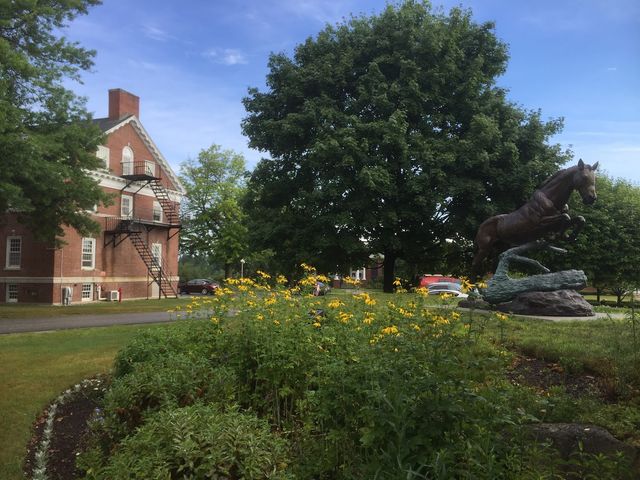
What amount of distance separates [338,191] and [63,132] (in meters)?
12.0

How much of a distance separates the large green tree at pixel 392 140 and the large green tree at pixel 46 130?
7855 millimetres

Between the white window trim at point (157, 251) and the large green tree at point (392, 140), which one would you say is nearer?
the large green tree at point (392, 140)

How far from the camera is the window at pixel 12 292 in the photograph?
3522cm

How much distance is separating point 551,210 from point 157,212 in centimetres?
3567

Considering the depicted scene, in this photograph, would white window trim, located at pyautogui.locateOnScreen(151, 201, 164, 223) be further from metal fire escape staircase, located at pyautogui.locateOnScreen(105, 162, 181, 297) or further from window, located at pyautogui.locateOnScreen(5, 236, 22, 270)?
window, located at pyautogui.locateOnScreen(5, 236, 22, 270)

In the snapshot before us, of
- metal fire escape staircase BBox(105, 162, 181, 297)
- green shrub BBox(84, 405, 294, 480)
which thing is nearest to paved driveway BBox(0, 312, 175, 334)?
green shrub BBox(84, 405, 294, 480)

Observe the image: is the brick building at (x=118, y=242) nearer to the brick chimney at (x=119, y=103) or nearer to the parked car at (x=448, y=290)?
the brick chimney at (x=119, y=103)

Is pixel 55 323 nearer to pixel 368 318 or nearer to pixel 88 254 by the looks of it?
pixel 368 318

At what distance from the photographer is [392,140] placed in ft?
70.6

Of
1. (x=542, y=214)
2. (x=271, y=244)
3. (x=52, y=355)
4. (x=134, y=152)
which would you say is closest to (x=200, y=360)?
(x=52, y=355)

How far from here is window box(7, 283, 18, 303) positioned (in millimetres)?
35219

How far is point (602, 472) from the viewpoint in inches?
116

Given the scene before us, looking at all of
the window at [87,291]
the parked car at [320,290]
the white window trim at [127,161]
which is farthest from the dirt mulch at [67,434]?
the white window trim at [127,161]

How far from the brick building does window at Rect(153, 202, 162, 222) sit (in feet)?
0.26
